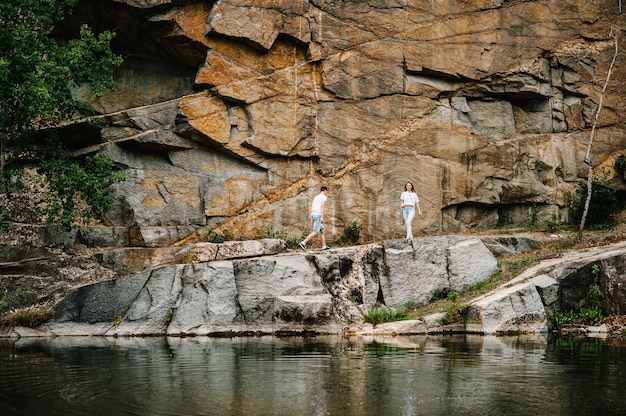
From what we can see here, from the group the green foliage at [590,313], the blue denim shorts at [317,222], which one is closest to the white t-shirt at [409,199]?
the blue denim shorts at [317,222]

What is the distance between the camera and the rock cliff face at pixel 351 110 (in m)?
28.7

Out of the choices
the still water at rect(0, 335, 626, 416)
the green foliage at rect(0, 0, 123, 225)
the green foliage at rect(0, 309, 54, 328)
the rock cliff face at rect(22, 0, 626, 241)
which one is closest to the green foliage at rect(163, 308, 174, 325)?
the still water at rect(0, 335, 626, 416)

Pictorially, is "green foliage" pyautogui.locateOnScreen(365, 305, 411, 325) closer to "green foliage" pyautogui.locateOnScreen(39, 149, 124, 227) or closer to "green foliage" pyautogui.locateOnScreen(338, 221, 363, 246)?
"green foliage" pyautogui.locateOnScreen(338, 221, 363, 246)

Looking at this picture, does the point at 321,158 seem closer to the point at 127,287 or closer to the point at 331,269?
the point at 331,269

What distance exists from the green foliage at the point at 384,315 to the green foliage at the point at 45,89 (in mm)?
9961

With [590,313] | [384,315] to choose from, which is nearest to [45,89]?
[384,315]

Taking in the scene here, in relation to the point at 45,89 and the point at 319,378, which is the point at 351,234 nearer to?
the point at 45,89

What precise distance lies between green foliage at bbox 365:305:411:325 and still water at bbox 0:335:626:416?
345 cm

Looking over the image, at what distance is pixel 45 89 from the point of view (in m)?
21.9

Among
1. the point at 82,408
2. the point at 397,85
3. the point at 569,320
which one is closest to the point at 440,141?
the point at 397,85

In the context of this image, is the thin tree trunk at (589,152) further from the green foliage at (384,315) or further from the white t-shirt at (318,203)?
the white t-shirt at (318,203)

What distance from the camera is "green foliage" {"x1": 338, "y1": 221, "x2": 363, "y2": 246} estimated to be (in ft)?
96.0

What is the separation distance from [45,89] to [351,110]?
12900 millimetres

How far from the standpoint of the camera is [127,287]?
79.3 feet
